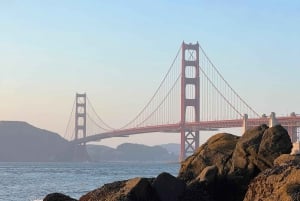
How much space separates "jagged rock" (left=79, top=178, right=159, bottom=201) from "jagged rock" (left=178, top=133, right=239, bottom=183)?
10.2 ft

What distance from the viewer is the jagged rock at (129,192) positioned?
10.7 meters

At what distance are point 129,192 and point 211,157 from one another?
13.6ft

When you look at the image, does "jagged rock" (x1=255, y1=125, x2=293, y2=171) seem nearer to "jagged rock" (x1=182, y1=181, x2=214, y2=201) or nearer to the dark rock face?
the dark rock face

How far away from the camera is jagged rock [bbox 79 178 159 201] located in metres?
10.7

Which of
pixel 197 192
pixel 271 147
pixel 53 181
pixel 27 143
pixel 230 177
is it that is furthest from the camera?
pixel 27 143

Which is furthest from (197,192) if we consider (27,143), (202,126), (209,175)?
(27,143)

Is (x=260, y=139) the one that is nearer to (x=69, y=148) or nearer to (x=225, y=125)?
(x=225, y=125)

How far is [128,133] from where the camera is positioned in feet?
246

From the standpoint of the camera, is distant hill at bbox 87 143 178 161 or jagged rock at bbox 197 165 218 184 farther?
distant hill at bbox 87 143 178 161

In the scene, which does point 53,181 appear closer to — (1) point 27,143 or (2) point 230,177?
(2) point 230,177

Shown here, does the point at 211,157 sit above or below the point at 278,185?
above

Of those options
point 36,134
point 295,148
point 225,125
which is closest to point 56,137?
point 36,134

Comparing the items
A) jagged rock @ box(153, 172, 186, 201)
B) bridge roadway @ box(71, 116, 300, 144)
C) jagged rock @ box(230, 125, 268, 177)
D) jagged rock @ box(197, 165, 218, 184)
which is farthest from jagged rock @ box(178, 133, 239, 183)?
bridge roadway @ box(71, 116, 300, 144)

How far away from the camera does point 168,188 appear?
11.4 meters
